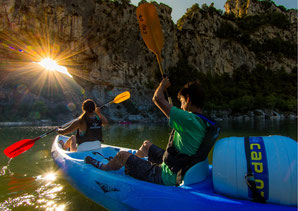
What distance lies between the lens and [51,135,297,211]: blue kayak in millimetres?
1419

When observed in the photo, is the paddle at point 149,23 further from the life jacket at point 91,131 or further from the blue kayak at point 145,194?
the blue kayak at point 145,194

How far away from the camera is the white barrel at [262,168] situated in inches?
48.1

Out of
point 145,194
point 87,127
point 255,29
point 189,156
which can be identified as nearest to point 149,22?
point 87,127

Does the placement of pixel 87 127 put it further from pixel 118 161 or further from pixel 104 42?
pixel 104 42

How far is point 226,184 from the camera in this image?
1461mm

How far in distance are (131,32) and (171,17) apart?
911 cm

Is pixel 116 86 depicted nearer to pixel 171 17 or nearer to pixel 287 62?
pixel 171 17

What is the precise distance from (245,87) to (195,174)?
40.5m

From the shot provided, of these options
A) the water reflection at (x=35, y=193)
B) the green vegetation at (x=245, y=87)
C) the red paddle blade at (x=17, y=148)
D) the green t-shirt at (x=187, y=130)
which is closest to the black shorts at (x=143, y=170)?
the green t-shirt at (x=187, y=130)

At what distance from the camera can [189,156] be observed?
5.52 ft

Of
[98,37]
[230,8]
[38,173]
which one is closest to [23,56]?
[98,37]

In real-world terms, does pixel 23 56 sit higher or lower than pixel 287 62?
lower

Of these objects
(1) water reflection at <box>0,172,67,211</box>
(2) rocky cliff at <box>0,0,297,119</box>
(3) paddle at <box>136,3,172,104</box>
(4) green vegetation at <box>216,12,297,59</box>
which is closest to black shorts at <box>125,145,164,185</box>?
(1) water reflection at <box>0,172,67,211</box>

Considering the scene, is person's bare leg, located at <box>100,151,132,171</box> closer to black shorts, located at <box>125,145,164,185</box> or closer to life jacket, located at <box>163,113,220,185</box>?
black shorts, located at <box>125,145,164,185</box>
